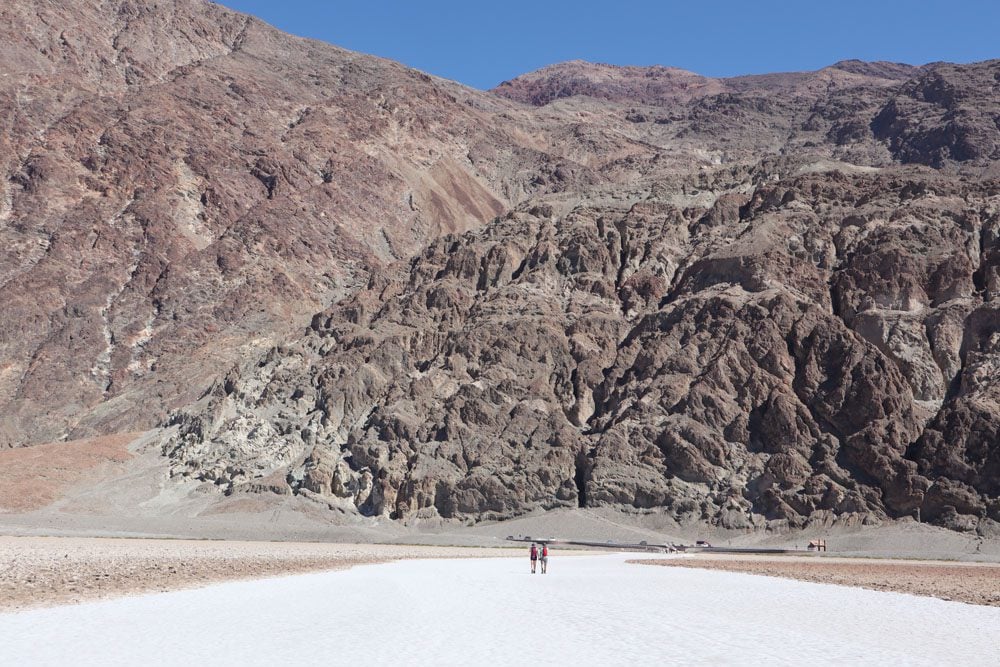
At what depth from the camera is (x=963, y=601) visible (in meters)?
28.2

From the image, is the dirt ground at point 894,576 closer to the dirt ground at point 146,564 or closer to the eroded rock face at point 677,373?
the eroded rock face at point 677,373

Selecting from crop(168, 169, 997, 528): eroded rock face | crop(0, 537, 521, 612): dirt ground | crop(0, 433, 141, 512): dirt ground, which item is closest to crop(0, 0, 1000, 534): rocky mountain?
crop(168, 169, 997, 528): eroded rock face

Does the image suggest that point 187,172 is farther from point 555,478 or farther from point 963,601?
point 963,601

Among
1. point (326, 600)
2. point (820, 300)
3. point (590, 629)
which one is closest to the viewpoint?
point (590, 629)

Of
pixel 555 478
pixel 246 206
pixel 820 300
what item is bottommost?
pixel 555 478

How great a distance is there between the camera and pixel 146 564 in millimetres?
40031

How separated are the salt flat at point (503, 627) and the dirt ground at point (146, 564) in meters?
2.09

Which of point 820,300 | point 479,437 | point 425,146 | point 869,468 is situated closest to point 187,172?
point 425,146

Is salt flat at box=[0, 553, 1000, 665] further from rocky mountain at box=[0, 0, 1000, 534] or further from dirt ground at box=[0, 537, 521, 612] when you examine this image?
rocky mountain at box=[0, 0, 1000, 534]

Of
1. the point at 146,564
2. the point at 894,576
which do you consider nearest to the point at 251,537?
the point at 146,564

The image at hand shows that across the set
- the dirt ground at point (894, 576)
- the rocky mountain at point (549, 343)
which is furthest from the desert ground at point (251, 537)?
the rocky mountain at point (549, 343)

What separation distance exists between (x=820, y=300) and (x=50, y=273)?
101888mm

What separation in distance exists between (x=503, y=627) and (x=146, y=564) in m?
24.5

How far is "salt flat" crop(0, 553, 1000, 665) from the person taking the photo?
53.8 feet
